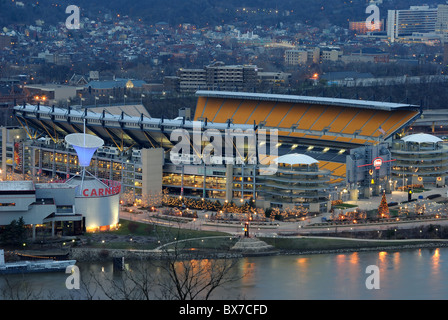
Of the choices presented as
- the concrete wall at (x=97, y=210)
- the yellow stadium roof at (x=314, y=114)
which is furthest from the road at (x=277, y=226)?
the yellow stadium roof at (x=314, y=114)

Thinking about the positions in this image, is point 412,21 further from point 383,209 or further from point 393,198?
point 383,209

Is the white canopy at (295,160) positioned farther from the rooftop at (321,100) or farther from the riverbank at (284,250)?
the rooftop at (321,100)

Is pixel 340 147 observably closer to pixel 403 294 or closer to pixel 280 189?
pixel 280 189

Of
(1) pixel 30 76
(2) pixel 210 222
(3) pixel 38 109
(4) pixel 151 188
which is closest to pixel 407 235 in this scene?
(2) pixel 210 222
